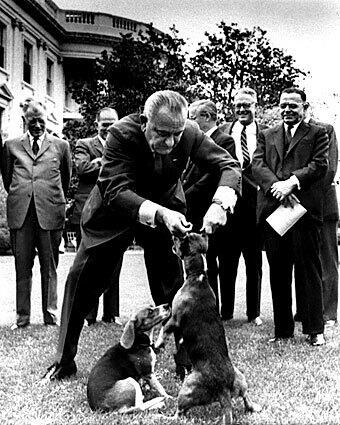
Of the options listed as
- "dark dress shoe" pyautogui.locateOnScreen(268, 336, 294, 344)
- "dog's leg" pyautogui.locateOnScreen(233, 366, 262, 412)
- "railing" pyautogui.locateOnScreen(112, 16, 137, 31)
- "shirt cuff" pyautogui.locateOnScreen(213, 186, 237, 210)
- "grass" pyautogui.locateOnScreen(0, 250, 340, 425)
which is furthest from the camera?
"railing" pyautogui.locateOnScreen(112, 16, 137, 31)

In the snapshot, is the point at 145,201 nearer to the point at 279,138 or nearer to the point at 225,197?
the point at 225,197

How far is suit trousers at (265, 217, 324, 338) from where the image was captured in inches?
272

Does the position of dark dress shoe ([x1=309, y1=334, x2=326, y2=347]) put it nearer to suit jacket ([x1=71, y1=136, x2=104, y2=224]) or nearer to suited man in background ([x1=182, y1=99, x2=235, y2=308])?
suited man in background ([x1=182, y1=99, x2=235, y2=308])

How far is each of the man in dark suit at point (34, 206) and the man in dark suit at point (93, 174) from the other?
262 millimetres

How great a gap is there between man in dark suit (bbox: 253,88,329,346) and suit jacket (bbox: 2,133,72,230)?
8.47ft

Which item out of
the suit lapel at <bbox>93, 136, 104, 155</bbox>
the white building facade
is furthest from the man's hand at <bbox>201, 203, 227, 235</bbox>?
the white building facade

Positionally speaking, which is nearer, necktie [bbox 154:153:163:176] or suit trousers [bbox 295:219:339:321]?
necktie [bbox 154:153:163:176]

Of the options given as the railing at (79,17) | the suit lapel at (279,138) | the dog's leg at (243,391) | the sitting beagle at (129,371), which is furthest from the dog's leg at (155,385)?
the railing at (79,17)

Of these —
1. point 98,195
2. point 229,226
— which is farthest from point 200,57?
point 98,195

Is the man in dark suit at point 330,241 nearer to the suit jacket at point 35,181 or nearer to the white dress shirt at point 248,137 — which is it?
the white dress shirt at point 248,137

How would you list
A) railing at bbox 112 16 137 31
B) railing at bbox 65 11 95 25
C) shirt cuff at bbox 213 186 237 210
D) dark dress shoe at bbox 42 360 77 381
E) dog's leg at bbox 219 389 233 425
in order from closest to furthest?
1. dog's leg at bbox 219 389 233 425
2. shirt cuff at bbox 213 186 237 210
3. dark dress shoe at bbox 42 360 77 381
4. railing at bbox 112 16 137 31
5. railing at bbox 65 11 95 25

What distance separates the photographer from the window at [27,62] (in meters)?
30.2

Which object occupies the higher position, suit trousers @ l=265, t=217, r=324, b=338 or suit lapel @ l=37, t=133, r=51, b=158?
suit lapel @ l=37, t=133, r=51, b=158

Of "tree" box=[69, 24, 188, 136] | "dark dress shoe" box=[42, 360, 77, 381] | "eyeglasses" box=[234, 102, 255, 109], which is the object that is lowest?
"dark dress shoe" box=[42, 360, 77, 381]
